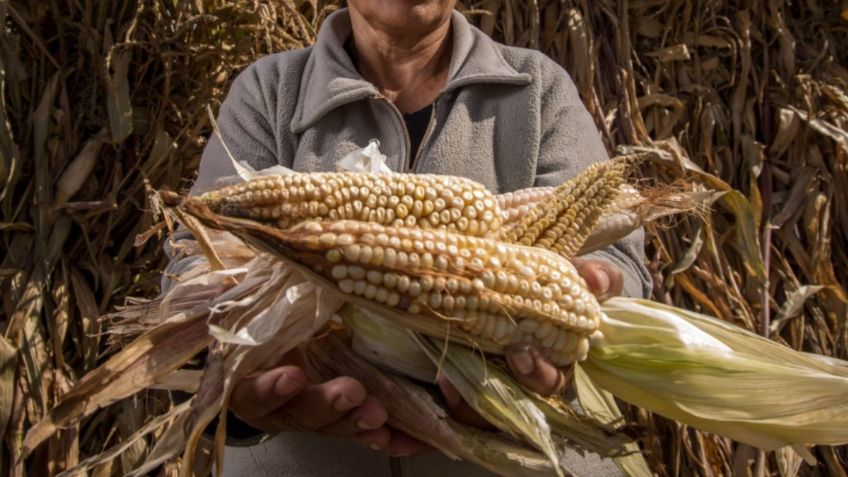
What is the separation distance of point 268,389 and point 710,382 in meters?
0.53

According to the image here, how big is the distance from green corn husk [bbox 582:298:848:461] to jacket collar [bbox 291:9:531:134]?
54cm

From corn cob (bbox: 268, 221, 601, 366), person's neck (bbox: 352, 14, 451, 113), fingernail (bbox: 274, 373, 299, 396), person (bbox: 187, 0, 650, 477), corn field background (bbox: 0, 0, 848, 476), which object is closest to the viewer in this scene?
corn cob (bbox: 268, 221, 601, 366)

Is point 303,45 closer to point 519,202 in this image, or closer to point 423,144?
point 423,144

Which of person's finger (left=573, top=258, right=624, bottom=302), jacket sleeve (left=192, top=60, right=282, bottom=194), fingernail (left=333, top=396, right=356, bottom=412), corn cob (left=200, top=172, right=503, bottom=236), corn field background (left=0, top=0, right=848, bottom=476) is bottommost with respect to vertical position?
corn field background (left=0, top=0, right=848, bottom=476)

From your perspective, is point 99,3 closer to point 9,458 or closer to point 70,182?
point 70,182

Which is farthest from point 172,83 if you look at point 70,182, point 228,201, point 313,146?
point 228,201

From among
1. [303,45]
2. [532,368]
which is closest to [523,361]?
[532,368]

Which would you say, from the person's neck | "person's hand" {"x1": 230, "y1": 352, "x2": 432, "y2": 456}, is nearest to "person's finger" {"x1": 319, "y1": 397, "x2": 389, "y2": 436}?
"person's hand" {"x1": 230, "y1": 352, "x2": 432, "y2": 456}

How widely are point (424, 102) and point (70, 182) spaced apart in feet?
2.92

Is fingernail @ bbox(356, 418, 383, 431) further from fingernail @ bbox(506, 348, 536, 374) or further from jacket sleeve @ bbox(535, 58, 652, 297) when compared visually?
jacket sleeve @ bbox(535, 58, 652, 297)

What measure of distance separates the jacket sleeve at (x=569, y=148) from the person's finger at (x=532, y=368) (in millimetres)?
400

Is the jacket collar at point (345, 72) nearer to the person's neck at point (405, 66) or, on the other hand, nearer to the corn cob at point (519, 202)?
the person's neck at point (405, 66)

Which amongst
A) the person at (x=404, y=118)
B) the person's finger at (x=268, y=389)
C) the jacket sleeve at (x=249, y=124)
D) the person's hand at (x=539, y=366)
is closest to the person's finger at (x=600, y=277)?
the person's hand at (x=539, y=366)

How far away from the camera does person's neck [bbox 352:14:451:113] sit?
1544 mm
